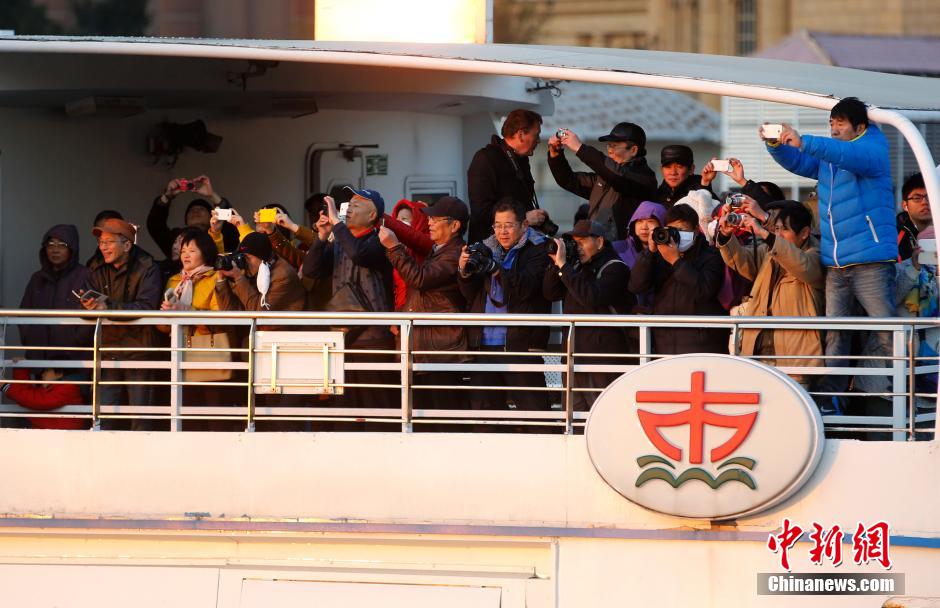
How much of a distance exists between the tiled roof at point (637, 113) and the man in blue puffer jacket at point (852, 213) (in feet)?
94.2

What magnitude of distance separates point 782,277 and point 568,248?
1172 mm

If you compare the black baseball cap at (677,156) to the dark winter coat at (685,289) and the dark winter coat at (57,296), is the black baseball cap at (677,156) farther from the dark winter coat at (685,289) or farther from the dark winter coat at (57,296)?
the dark winter coat at (57,296)

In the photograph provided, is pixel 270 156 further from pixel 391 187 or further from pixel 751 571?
pixel 751 571

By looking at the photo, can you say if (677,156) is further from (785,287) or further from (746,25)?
(746,25)

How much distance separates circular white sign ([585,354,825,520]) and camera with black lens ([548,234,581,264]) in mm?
913

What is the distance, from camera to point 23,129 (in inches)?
448

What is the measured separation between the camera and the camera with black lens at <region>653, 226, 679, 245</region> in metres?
8.32

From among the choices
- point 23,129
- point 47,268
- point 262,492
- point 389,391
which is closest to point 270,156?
point 23,129

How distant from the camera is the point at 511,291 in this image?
860 cm

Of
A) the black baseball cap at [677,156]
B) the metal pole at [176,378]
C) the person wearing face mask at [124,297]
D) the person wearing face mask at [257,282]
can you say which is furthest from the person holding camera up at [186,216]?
the black baseball cap at [677,156]

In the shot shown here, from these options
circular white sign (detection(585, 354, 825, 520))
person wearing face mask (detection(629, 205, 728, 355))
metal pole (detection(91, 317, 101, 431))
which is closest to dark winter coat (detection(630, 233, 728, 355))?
person wearing face mask (detection(629, 205, 728, 355))

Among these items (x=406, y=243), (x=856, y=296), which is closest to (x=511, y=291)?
(x=406, y=243)

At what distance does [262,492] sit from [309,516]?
0.28 metres

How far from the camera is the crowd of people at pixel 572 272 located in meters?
8.14
